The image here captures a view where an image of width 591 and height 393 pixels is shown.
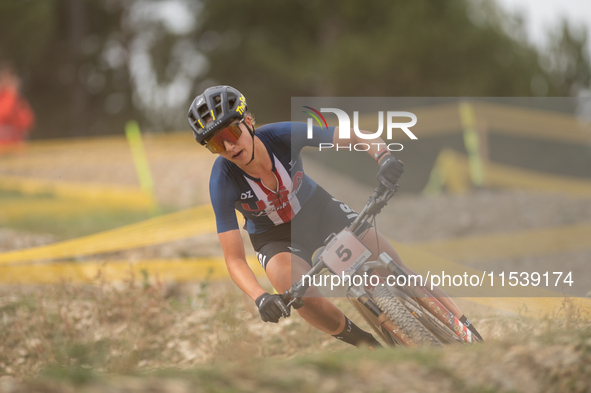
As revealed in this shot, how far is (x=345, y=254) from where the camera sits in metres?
3.52

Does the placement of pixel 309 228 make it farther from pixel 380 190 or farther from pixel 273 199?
pixel 380 190

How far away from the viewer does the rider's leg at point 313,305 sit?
12.2 feet

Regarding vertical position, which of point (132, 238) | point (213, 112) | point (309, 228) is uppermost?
point (213, 112)

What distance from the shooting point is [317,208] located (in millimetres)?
4047

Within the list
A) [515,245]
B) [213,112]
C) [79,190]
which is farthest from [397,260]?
[79,190]

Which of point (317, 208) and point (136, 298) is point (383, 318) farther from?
point (136, 298)

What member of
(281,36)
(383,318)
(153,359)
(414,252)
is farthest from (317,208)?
(281,36)

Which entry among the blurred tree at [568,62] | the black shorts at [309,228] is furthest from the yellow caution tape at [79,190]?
the blurred tree at [568,62]

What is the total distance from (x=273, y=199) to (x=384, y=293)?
1.02m

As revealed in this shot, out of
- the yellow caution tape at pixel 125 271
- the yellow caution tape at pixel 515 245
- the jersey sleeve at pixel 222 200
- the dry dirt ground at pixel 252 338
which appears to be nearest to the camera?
the dry dirt ground at pixel 252 338

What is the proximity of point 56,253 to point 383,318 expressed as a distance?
14.1ft

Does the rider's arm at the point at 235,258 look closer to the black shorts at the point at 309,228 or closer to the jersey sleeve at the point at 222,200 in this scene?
the jersey sleeve at the point at 222,200

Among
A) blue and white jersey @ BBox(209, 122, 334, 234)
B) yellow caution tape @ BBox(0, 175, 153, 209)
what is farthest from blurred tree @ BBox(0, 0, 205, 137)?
blue and white jersey @ BBox(209, 122, 334, 234)

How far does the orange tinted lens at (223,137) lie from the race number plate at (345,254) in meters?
0.95
